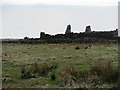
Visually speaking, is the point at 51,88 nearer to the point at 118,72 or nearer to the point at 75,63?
the point at 118,72

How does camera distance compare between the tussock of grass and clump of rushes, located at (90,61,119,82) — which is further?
the tussock of grass

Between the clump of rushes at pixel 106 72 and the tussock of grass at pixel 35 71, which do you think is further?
the tussock of grass at pixel 35 71

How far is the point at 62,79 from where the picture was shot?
1563cm

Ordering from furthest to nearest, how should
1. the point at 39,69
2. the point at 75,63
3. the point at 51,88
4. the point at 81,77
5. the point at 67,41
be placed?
the point at 67,41
the point at 75,63
the point at 39,69
the point at 81,77
the point at 51,88

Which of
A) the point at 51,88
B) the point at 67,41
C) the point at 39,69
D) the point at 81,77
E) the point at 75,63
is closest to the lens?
the point at 51,88

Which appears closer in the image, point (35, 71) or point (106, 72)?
point (106, 72)

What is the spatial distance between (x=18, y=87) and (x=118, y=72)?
454 centimetres

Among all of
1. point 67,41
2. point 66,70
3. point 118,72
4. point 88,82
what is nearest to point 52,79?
point 66,70

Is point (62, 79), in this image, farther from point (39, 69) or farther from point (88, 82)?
point (39, 69)

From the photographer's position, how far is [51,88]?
15.0 meters

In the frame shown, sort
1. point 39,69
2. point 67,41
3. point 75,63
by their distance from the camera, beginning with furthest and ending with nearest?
point 67,41 → point 75,63 → point 39,69

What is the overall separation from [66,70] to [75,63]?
3.32 metres

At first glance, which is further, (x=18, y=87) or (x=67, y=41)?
(x=67, y=41)

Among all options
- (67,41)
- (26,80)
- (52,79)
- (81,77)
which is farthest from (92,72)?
(67,41)
